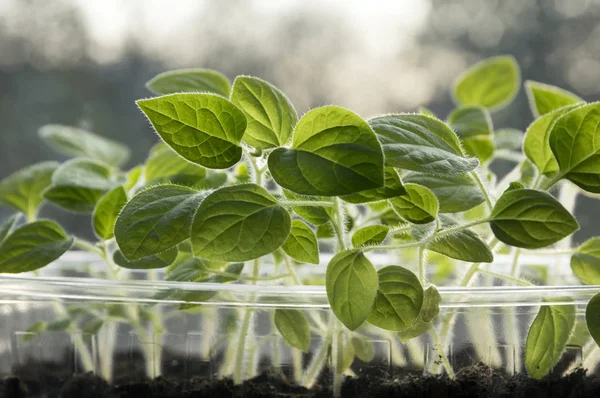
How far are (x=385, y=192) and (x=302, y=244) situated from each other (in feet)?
0.25

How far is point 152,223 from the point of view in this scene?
1.01 ft

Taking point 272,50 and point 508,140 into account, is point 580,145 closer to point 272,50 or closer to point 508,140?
point 508,140

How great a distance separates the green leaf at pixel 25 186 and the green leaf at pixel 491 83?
36 centimetres

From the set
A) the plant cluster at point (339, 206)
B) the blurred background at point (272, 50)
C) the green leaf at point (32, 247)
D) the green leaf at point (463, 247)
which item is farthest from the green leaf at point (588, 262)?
the blurred background at point (272, 50)

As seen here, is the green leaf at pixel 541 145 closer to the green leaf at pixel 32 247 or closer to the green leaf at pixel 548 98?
the green leaf at pixel 548 98

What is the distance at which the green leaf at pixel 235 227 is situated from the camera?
11.6 inches

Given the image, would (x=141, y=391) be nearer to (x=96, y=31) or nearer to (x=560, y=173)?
(x=560, y=173)

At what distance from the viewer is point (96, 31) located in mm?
1570

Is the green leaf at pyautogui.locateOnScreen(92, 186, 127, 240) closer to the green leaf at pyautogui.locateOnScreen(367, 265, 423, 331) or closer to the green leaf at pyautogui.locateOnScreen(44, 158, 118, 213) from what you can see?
the green leaf at pyautogui.locateOnScreen(44, 158, 118, 213)

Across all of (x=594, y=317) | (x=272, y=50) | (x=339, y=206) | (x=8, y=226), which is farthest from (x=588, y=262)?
(x=272, y=50)

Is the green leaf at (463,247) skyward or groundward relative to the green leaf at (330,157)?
groundward

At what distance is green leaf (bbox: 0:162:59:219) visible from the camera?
0.52 metres

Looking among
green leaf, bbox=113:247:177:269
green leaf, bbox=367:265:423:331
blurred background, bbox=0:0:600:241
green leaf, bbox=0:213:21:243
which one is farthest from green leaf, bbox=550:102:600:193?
blurred background, bbox=0:0:600:241

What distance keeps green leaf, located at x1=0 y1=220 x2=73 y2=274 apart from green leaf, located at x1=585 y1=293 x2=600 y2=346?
294 mm
